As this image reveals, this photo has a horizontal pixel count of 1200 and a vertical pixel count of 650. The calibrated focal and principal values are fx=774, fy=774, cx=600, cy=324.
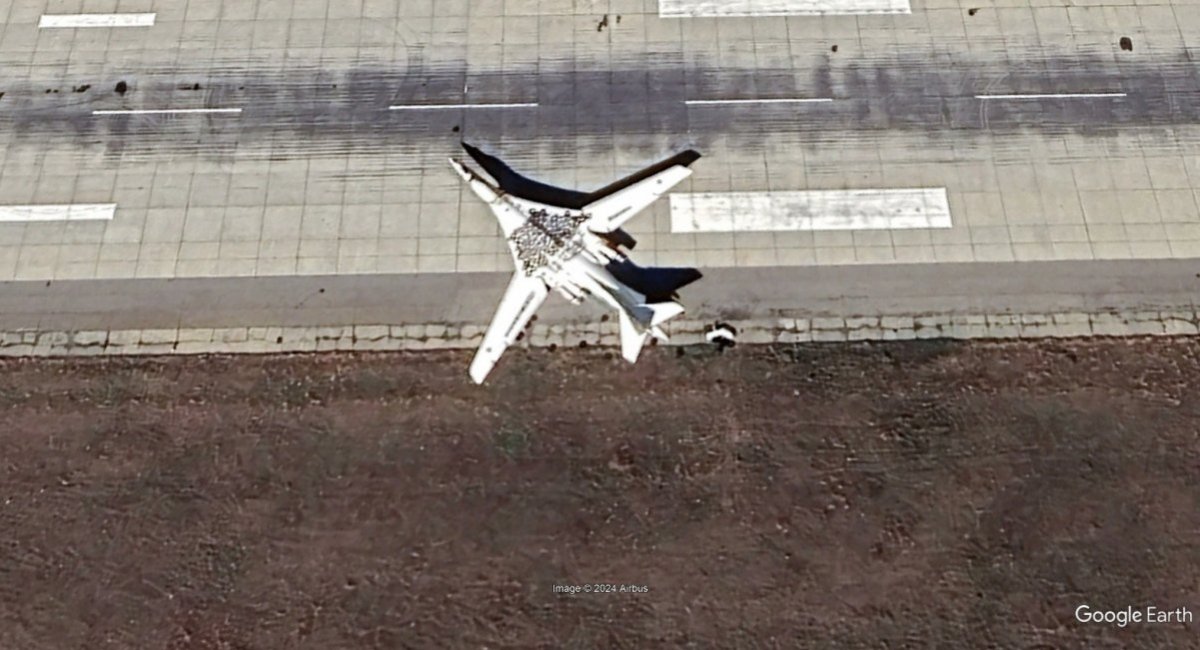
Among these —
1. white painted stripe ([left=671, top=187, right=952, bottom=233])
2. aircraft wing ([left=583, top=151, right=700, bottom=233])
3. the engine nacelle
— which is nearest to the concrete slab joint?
the engine nacelle

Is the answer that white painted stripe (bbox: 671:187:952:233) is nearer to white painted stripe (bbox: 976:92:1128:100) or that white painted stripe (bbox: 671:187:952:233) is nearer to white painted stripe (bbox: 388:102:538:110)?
white painted stripe (bbox: 976:92:1128:100)

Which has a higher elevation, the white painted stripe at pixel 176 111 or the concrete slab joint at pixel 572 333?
the white painted stripe at pixel 176 111

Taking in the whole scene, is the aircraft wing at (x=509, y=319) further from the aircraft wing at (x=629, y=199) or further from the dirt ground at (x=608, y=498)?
the aircraft wing at (x=629, y=199)

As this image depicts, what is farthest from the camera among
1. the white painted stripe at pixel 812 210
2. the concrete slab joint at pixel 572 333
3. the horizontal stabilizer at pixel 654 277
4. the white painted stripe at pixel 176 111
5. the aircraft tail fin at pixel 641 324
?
the white painted stripe at pixel 176 111

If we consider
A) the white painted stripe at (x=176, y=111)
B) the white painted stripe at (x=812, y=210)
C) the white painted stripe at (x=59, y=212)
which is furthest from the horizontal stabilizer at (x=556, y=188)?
the white painted stripe at (x=59, y=212)

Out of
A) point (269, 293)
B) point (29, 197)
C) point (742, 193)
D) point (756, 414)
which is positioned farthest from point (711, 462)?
point (29, 197)
